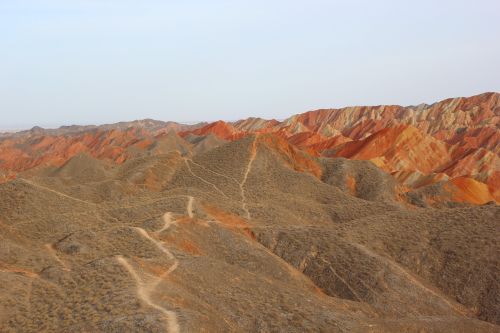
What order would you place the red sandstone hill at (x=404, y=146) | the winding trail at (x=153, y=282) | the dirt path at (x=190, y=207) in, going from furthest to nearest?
the red sandstone hill at (x=404, y=146), the dirt path at (x=190, y=207), the winding trail at (x=153, y=282)

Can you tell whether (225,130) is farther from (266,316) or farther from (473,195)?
(266,316)

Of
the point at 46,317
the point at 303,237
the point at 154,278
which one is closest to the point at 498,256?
the point at 303,237

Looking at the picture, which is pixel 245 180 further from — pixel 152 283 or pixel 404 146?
pixel 404 146

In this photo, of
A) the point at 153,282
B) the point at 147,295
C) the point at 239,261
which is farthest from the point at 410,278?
the point at 147,295

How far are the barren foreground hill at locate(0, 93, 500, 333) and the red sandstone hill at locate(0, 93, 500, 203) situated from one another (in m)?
15.6

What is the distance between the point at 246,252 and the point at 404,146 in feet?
314

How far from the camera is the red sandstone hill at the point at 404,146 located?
98.6 meters

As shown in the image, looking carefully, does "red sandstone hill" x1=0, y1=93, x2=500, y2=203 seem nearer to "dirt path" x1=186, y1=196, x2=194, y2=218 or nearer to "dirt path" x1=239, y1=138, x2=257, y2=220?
"dirt path" x1=239, y1=138, x2=257, y2=220

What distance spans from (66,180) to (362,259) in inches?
2154

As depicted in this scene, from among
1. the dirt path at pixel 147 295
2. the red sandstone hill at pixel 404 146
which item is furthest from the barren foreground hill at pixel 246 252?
the red sandstone hill at pixel 404 146

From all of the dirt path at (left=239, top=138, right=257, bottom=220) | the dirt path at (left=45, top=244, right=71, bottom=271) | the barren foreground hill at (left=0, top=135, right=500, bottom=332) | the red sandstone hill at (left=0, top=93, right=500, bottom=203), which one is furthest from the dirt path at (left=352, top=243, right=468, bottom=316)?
the red sandstone hill at (left=0, top=93, right=500, bottom=203)

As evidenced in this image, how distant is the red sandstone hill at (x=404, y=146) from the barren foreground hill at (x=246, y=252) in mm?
15615

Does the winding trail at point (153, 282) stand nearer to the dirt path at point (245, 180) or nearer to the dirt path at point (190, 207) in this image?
the dirt path at point (190, 207)

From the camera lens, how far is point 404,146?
121 m
